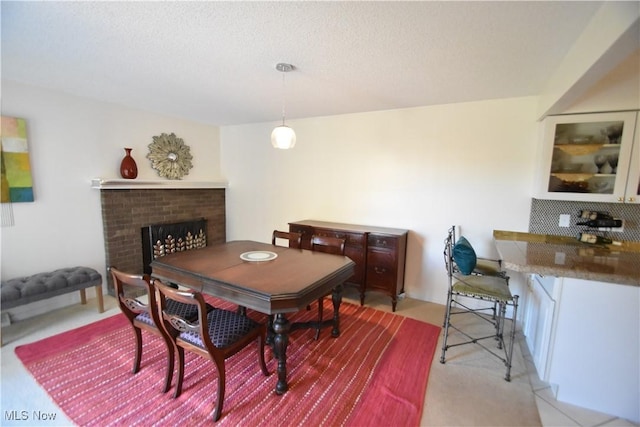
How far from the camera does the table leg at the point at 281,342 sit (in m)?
1.80

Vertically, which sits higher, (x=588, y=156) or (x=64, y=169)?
(x=588, y=156)

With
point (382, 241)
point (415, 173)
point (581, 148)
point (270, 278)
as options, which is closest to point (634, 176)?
point (581, 148)

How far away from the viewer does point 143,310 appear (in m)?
1.84

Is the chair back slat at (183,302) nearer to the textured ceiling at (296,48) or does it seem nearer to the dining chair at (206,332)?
the dining chair at (206,332)

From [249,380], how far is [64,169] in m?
3.01

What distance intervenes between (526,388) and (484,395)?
0.34 m

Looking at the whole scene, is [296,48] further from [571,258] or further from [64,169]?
[64,169]

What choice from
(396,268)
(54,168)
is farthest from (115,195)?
(396,268)

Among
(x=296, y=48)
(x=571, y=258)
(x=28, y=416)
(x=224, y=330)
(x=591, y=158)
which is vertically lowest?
(x=28, y=416)

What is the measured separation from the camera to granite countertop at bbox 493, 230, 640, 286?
1.69 meters

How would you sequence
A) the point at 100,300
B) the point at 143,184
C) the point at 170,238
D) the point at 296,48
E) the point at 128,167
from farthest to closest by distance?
1. the point at 170,238
2. the point at 143,184
3. the point at 128,167
4. the point at 100,300
5. the point at 296,48

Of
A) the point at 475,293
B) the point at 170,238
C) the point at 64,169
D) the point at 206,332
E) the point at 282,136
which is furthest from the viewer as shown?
the point at 170,238

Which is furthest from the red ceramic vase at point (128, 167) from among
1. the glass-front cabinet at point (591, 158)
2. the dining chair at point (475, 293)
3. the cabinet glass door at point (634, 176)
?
the cabinet glass door at point (634, 176)

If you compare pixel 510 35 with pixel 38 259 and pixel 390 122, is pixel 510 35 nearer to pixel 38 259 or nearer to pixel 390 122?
pixel 390 122
